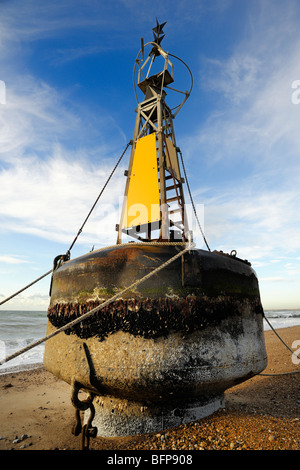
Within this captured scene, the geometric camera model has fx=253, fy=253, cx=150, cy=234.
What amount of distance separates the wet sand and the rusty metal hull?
0.63 feet

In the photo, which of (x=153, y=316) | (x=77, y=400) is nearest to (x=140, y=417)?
(x=77, y=400)

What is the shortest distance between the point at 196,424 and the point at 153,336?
1245 millimetres

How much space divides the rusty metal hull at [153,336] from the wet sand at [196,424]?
192 mm

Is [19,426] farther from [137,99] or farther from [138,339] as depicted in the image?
[137,99]

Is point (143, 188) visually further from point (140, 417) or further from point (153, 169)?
point (140, 417)

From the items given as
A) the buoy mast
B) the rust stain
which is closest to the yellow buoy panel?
the buoy mast

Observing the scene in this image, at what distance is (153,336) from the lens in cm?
261

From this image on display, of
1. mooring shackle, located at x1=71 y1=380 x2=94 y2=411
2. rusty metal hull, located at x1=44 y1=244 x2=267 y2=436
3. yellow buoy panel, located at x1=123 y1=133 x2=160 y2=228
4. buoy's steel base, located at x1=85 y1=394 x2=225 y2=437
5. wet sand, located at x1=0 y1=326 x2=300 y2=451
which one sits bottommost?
wet sand, located at x1=0 y1=326 x2=300 y2=451

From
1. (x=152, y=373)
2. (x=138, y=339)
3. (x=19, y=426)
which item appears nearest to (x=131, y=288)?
(x=138, y=339)

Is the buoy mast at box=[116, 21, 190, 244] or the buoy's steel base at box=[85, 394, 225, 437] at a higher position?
the buoy mast at box=[116, 21, 190, 244]

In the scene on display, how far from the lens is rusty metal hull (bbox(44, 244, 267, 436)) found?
2.60 meters

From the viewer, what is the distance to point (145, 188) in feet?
15.0

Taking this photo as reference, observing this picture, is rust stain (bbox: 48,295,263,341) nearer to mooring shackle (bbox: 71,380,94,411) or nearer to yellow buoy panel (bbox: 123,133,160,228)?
mooring shackle (bbox: 71,380,94,411)
